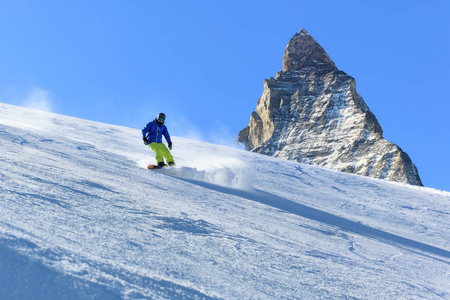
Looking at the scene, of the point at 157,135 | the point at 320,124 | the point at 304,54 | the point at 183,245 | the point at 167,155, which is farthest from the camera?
the point at 304,54

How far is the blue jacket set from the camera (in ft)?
27.3

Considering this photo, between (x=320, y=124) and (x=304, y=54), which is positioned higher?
(x=304, y=54)

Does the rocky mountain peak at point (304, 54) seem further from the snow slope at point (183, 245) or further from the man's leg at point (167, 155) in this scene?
the snow slope at point (183, 245)

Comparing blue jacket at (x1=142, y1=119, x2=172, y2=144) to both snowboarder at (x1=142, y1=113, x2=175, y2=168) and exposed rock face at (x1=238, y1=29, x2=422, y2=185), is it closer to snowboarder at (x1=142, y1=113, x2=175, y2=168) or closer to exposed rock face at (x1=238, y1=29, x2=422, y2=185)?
snowboarder at (x1=142, y1=113, x2=175, y2=168)

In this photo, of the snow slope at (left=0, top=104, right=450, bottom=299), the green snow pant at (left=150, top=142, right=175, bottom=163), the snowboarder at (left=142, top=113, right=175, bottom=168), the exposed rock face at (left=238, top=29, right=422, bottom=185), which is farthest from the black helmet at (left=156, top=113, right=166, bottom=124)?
the exposed rock face at (left=238, top=29, right=422, bottom=185)

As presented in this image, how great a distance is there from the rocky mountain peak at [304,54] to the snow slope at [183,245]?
425 ft

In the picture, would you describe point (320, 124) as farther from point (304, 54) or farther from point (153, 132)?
point (153, 132)

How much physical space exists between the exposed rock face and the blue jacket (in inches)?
3458

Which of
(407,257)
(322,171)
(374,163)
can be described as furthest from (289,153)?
(407,257)

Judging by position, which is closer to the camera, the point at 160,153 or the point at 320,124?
the point at 160,153

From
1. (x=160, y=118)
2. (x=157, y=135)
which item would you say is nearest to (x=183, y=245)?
(x=157, y=135)

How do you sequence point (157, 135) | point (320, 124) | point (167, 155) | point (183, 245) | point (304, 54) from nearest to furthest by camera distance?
1. point (183, 245)
2. point (167, 155)
3. point (157, 135)
4. point (320, 124)
5. point (304, 54)

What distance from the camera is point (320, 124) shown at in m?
111

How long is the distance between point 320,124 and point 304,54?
119ft
